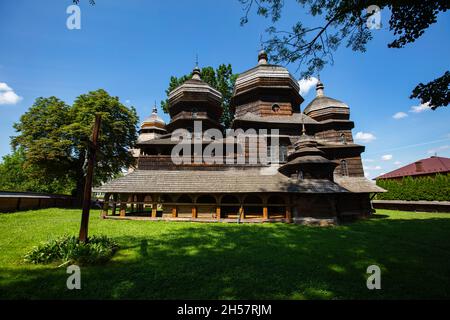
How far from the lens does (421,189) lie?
23.6m

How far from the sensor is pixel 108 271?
15.1 ft

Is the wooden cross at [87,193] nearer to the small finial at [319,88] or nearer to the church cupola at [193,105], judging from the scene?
the church cupola at [193,105]

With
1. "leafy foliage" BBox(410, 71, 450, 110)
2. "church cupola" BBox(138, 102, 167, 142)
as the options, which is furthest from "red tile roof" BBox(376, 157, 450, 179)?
"church cupola" BBox(138, 102, 167, 142)

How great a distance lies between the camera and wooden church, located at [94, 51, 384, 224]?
42.9ft

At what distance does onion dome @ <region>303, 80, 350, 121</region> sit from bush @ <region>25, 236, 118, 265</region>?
838 inches

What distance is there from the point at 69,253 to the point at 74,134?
17.8 meters

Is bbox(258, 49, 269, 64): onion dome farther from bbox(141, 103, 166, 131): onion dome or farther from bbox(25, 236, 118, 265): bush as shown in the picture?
bbox(25, 236, 118, 265): bush

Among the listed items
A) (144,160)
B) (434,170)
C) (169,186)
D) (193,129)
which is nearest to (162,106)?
(193,129)

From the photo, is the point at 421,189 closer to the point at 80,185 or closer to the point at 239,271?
the point at 239,271

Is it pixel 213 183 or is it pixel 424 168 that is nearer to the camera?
pixel 213 183

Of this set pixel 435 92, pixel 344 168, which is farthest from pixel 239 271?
pixel 344 168

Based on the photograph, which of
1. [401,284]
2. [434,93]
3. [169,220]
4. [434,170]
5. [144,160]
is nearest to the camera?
[401,284]
